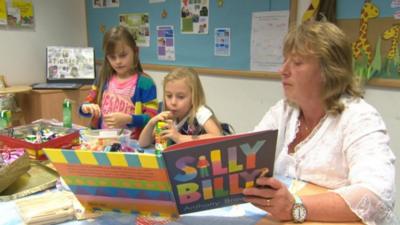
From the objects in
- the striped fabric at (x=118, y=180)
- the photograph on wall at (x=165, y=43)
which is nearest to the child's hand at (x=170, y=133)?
the striped fabric at (x=118, y=180)

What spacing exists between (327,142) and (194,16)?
83.3 inches

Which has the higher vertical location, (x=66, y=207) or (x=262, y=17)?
(x=262, y=17)

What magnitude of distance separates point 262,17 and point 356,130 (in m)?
1.73

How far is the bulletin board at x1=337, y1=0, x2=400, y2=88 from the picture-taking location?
2.12 meters

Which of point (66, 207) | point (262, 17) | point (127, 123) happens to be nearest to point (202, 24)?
point (262, 17)

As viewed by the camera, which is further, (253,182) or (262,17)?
(262,17)

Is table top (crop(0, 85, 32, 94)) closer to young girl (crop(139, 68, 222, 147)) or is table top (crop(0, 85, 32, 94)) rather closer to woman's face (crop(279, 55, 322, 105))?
young girl (crop(139, 68, 222, 147))

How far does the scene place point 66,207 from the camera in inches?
38.9

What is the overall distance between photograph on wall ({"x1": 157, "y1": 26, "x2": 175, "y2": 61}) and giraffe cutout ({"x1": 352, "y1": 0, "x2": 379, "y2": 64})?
1581mm

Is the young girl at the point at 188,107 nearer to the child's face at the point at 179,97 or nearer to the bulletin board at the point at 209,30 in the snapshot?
the child's face at the point at 179,97

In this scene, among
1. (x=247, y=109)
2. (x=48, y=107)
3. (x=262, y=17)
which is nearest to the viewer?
(x=262, y=17)

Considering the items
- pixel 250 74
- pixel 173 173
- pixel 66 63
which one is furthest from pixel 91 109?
pixel 66 63

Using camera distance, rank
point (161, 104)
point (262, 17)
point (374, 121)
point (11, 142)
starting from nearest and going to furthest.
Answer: point (374, 121), point (11, 142), point (161, 104), point (262, 17)

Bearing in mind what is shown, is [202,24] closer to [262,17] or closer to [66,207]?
[262,17]
